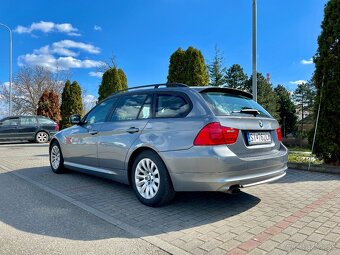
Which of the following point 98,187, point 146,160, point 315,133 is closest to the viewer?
point 146,160

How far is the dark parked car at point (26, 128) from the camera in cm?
1570

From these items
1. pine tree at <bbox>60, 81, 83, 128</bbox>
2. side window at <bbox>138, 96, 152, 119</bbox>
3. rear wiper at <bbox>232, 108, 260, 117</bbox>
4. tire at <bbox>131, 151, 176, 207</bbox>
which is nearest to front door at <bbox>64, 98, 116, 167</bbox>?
side window at <bbox>138, 96, 152, 119</bbox>

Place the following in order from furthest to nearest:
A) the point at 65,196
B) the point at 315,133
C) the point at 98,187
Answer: the point at 315,133 → the point at 98,187 → the point at 65,196

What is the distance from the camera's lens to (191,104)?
3.88 metres

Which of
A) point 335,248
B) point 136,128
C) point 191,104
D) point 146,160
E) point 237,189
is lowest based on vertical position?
point 335,248

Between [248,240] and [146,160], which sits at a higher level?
[146,160]

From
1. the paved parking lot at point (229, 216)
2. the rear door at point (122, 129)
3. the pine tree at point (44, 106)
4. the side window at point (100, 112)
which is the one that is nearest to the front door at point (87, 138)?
the side window at point (100, 112)

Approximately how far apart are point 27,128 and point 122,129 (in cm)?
1356

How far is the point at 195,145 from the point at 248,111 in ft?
3.35

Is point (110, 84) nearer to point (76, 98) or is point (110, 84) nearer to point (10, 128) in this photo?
point (76, 98)

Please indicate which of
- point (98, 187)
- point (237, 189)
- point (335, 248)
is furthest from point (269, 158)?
point (98, 187)

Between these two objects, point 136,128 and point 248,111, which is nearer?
point 248,111

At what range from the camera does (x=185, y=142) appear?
145 inches

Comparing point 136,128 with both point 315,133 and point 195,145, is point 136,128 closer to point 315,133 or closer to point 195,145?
point 195,145
